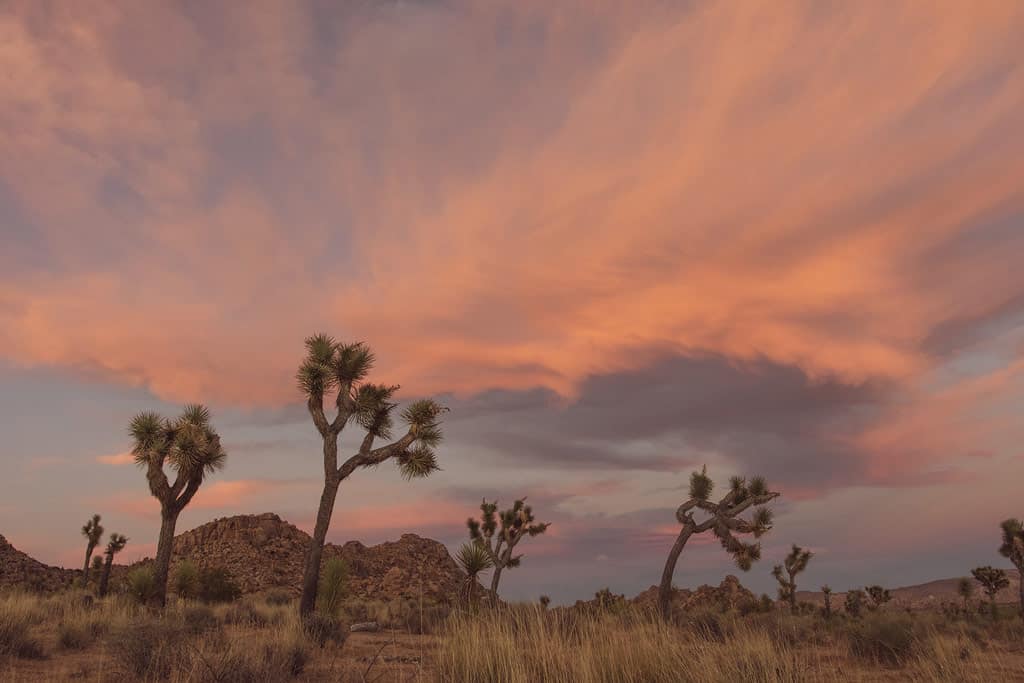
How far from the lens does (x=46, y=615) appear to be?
2105 centimetres

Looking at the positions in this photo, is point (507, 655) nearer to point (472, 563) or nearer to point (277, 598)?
point (472, 563)

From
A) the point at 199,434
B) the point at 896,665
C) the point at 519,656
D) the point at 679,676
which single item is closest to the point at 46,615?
the point at 199,434

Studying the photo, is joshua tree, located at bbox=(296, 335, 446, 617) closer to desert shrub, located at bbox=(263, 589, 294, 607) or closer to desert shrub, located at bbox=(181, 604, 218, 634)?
desert shrub, located at bbox=(181, 604, 218, 634)

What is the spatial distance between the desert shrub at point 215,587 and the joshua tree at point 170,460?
13985 millimetres

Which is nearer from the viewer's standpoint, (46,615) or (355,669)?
(355,669)

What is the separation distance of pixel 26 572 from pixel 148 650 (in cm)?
5865

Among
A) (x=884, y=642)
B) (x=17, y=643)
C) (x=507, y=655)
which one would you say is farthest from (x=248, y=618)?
(x=884, y=642)

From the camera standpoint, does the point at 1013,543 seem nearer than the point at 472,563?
No

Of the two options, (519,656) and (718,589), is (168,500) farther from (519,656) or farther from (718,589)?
(718,589)

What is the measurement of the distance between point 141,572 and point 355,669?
18.5m

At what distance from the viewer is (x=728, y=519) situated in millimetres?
30391

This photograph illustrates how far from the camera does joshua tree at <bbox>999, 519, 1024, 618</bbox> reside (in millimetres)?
41156

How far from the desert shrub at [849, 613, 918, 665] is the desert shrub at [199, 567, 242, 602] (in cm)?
3347

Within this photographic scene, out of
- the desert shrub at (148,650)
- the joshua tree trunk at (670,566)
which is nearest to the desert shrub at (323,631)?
the desert shrub at (148,650)
